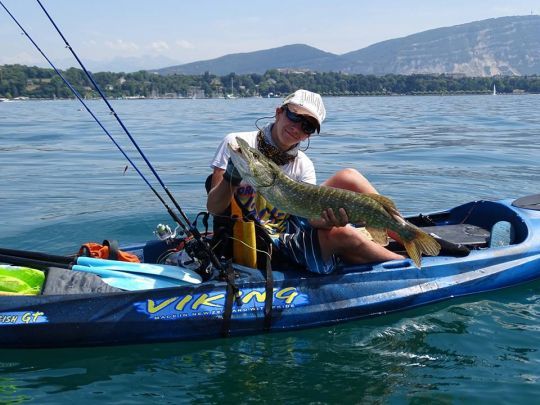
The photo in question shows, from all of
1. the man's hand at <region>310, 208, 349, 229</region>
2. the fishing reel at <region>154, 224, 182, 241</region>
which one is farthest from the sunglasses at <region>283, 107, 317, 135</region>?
the fishing reel at <region>154, 224, 182, 241</region>

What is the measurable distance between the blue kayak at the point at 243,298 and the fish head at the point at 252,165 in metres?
1.14

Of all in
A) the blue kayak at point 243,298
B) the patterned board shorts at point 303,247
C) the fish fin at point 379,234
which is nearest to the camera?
the blue kayak at point 243,298

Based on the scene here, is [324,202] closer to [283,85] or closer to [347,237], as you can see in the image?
[347,237]

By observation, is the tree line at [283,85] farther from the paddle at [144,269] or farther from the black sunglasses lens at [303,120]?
the black sunglasses lens at [303,120]

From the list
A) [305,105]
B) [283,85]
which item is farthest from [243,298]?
[283,85]

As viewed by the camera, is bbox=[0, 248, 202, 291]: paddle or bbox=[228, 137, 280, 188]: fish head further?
bbox=[0, 248, 202, 291]: paddle

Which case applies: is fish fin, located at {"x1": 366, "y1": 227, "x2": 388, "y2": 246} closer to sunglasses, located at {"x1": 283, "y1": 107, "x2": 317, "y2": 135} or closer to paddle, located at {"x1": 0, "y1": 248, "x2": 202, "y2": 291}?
sunglasses, located at {"x1": 283, "y1": 107, "x2": 317, "y2": 135}

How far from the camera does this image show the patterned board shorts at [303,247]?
5934 millimetres

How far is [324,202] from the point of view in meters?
5.25

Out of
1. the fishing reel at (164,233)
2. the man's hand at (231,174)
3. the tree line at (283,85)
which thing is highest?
the tree line at (283,85)

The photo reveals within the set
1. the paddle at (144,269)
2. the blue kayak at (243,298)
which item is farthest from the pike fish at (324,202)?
the paddle at (144,269)

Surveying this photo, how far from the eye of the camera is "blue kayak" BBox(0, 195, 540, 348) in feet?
17.4

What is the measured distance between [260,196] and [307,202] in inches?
31.1

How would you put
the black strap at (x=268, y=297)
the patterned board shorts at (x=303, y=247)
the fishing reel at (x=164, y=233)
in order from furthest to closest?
1. the fishing reel at (x=164, y=233)
2. the patterned board shorts at (x=303, y=247)
3. the black strap at (x=268, y=297)
